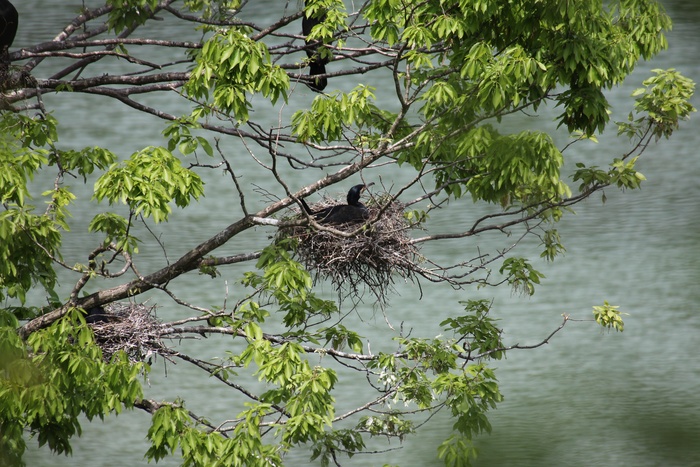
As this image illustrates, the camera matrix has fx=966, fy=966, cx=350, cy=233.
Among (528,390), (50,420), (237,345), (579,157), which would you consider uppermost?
(579,157)

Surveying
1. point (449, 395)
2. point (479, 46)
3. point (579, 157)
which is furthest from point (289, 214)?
point (579, 157)

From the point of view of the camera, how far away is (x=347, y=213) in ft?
17.2

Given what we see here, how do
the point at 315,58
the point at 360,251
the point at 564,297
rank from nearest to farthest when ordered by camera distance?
the point at 360,251 < the point at 315,58 < the point at 564,297

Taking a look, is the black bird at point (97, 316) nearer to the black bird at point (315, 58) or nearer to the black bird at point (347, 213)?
the black bird at point (347, 213)

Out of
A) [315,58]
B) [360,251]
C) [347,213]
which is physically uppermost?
[315,58]

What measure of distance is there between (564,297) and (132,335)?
6.98 meters

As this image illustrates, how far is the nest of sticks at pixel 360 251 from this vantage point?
4891 mm

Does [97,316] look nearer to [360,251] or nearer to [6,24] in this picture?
[360,251]

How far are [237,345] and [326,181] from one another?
5.93m

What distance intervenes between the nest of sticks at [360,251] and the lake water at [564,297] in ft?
16.3

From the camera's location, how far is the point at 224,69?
167 inches

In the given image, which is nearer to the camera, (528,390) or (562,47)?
(562,47)

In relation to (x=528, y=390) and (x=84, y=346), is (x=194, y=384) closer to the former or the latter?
(x=528, y=390)

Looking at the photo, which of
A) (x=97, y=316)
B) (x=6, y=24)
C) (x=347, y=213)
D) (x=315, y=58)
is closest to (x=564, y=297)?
(x=315, y=58)
